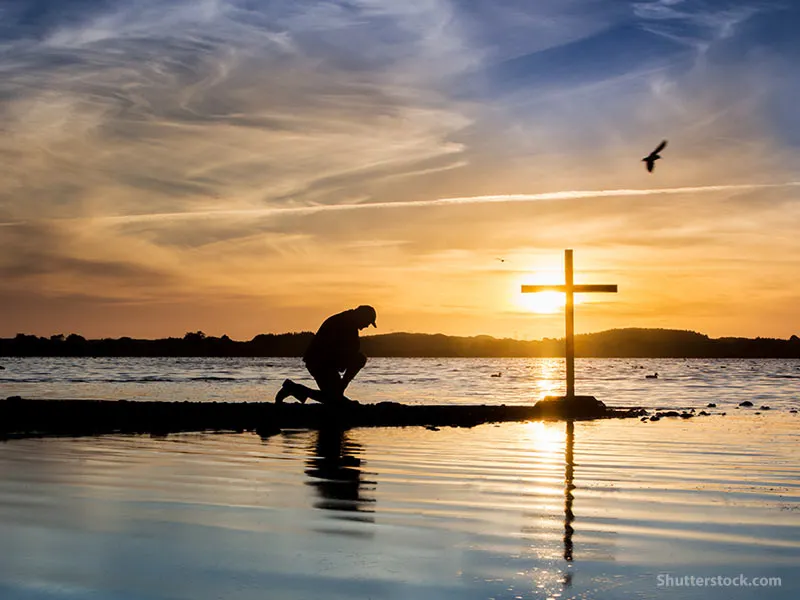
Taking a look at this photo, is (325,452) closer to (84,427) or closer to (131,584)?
(84,427)

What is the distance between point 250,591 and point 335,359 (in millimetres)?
15524

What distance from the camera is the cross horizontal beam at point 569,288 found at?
25625 millimetres

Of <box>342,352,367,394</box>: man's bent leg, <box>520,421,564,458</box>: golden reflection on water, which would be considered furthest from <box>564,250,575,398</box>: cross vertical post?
<box>342,352,367,394</box>: man's bent leg

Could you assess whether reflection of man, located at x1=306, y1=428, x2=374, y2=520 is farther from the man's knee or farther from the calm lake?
the man's knee

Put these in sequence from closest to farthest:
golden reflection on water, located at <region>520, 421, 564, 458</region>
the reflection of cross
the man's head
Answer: golden reflection on water, located at <region>520, 421, 564, 458</region>, the man's head, the reflection of cross

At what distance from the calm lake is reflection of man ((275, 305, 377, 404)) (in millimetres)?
6085

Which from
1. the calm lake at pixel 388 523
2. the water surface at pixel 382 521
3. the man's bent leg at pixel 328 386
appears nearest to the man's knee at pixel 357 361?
the man's bent leg at pixel 328 386

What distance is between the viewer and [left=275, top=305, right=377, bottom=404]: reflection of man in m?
20.9

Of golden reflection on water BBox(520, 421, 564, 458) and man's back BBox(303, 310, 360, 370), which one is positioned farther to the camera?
man's back BBox(303, 310, 360, 370)

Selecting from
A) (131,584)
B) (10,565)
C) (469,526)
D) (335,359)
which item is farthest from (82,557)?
(335,359)

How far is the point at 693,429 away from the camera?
2142 cm

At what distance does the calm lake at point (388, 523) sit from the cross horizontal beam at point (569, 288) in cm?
1099

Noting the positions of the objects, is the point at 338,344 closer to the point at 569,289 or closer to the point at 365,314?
the point at 365,314

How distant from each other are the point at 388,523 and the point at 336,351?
43.2 ft
